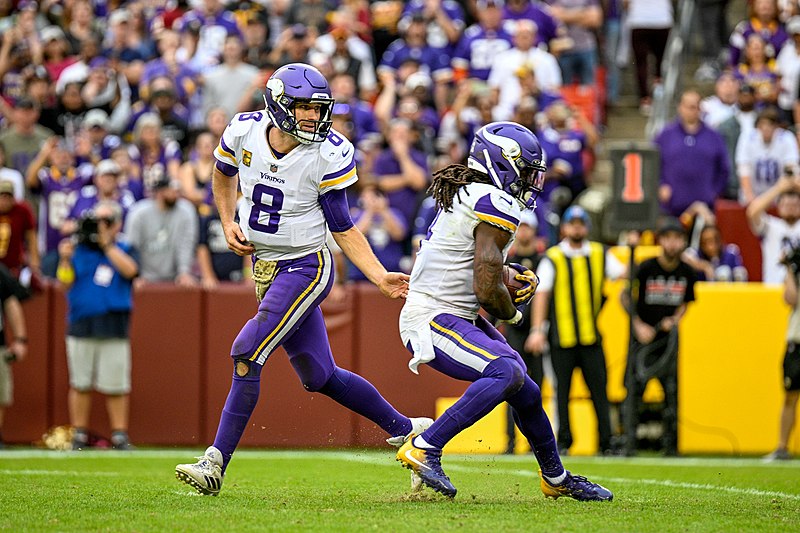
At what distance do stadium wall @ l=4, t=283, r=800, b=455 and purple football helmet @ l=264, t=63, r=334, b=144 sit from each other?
5206mm

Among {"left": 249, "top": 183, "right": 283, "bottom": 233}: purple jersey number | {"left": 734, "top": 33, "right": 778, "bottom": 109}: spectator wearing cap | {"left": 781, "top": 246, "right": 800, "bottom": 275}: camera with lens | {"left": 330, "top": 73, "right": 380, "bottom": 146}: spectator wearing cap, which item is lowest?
{"left": 781, "top": 246, "right": 800, "bottom": 275}: camera with lens

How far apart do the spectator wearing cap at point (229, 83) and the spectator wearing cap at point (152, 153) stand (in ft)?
3.15

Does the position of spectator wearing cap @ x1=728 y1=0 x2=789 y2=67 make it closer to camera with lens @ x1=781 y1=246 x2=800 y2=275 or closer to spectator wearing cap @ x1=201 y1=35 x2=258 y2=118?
camera with lens @ x1=781 y1=246 x2=800 y2=275

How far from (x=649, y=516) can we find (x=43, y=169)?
29.7ft

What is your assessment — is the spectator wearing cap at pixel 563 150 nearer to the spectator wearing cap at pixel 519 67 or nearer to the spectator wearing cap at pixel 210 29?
the spectator wearing cap at pixel 519 67

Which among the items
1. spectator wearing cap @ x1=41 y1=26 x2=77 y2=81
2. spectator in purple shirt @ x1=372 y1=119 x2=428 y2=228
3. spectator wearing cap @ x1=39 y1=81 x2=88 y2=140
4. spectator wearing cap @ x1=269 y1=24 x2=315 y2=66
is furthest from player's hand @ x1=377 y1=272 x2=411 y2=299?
spectator wearing cap @ x1=41 y1=26 x2=77 y2=81

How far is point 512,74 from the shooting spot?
14258 mm

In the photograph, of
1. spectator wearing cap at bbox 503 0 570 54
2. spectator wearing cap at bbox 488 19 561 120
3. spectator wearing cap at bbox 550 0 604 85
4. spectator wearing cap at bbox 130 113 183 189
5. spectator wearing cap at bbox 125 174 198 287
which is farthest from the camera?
spectator wearing cap at bbox 550 0 604 85

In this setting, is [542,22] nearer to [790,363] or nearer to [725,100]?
[725,100]

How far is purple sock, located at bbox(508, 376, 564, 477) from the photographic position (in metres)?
6.20

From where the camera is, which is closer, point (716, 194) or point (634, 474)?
point (634, 474)

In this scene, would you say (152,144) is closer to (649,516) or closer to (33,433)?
(33,433)

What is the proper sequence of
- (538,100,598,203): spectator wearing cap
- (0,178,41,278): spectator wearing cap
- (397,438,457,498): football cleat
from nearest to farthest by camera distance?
(397,438,457,498): football cleat, (0,178,41,278): spectator wearing cap, (538,100,598,203): spectator wearing cap

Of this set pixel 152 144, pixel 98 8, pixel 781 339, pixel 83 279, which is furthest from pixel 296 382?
pixel 98 8
